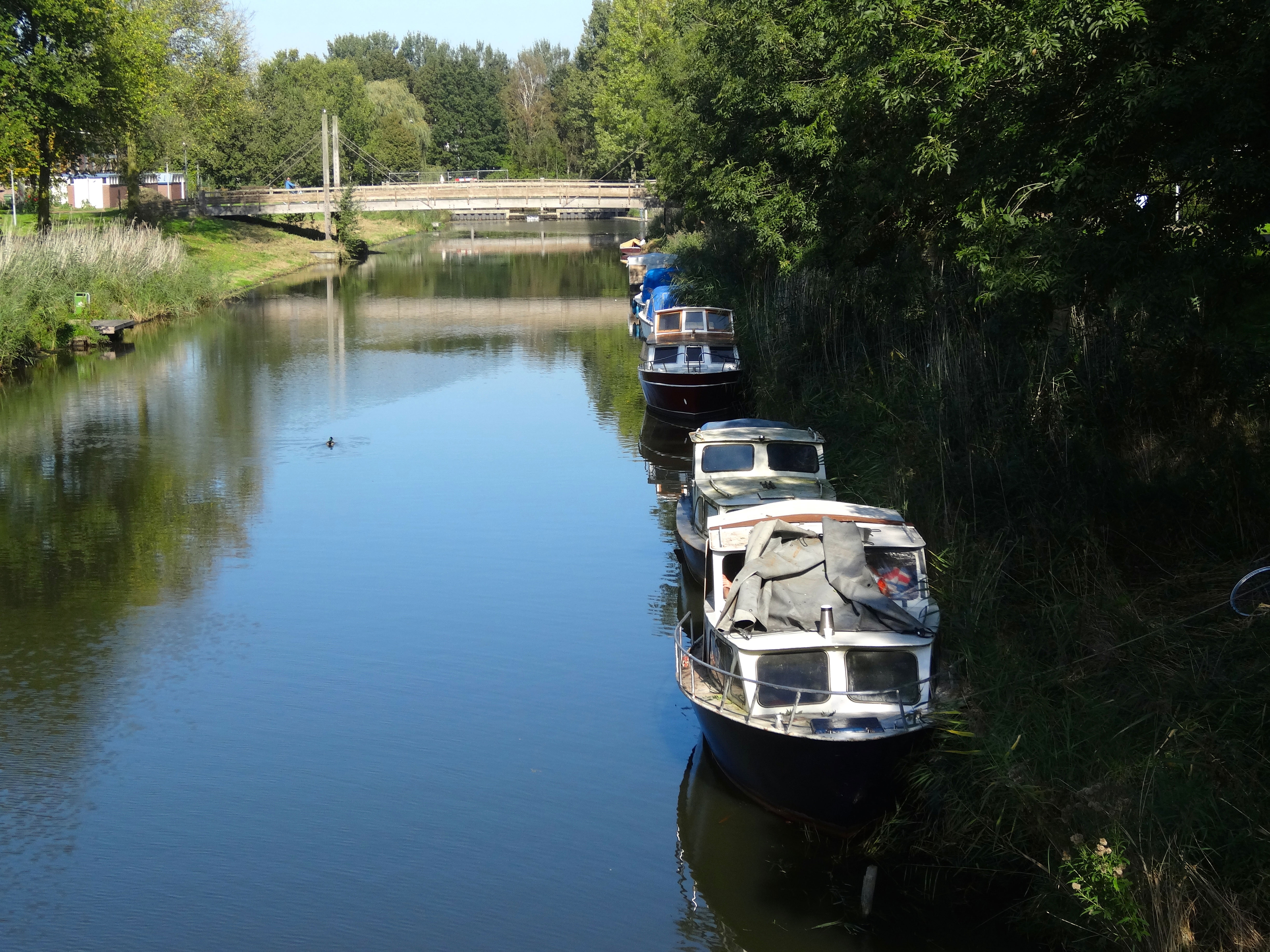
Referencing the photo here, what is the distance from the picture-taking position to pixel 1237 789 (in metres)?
8.18

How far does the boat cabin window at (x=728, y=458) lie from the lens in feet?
57.9

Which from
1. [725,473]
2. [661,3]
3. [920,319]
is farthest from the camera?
[661,3]

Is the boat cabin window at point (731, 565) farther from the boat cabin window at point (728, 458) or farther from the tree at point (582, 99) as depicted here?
the tree at point (582, 99)

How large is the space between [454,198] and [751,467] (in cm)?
6157

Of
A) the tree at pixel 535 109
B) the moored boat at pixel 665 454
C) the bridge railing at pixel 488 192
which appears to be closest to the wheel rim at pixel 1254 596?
the moored boat at pixel 665 454

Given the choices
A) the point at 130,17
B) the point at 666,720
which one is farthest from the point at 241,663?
the point at 130,17

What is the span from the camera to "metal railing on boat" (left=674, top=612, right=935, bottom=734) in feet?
32.7

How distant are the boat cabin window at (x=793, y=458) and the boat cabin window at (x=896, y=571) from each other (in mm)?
5662

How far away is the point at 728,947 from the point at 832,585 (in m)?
3.39

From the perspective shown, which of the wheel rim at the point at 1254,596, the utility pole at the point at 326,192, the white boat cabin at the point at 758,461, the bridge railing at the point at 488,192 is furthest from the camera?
the bridge railing at the point at 488,192

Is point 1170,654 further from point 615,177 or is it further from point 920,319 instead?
point 615,177

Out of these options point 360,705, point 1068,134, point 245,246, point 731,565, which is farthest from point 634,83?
point 360,705

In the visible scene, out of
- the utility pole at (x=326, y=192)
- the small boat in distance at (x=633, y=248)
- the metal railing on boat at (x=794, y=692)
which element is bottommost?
the metal railing on boat at (x=794, y=692)

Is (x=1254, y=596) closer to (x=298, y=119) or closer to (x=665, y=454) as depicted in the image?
(x=665, y=454)
